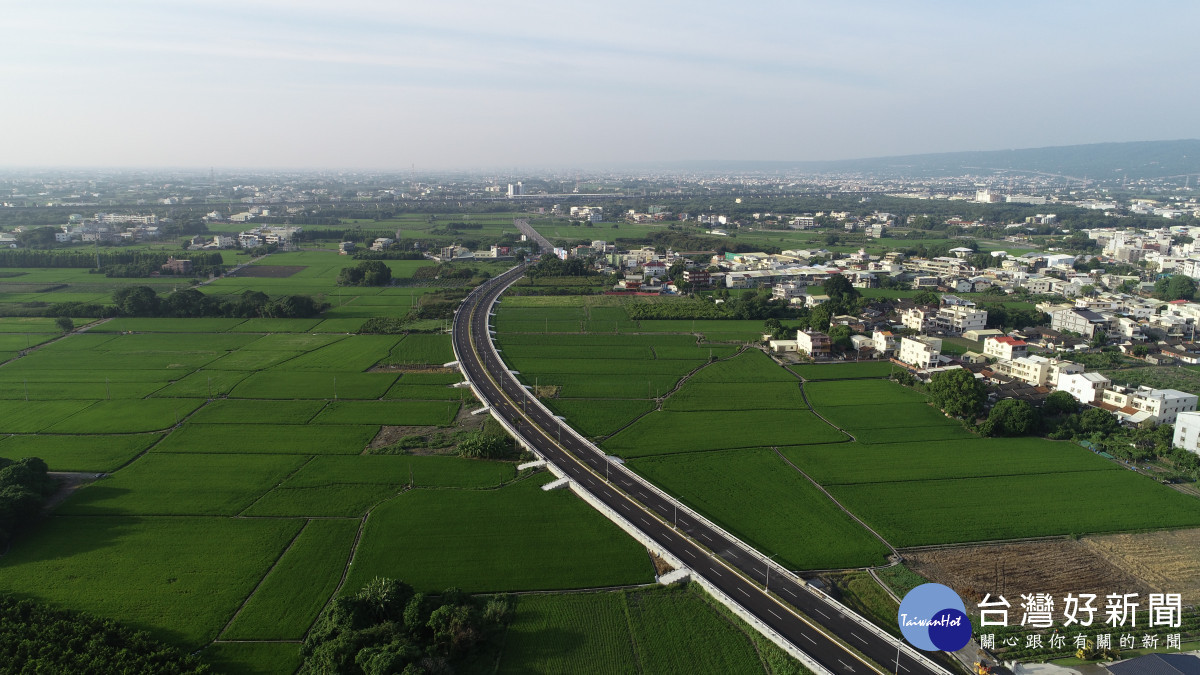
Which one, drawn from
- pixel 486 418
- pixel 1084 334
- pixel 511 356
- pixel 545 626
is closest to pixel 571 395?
pixel 486 418

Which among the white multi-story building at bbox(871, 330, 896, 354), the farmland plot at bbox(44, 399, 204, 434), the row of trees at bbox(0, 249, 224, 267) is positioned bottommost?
the farmland plot at bbox(44, 399, 204, 434)

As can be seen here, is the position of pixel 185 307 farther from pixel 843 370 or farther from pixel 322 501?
pixel 843 370

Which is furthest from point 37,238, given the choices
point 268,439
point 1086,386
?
point 1086,386

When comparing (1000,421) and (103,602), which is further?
(1000,421)

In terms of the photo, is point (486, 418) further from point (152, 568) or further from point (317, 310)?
point (317, 310)

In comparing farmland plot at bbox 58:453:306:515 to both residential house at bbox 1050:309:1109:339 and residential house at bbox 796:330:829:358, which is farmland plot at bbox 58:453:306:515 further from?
residential house at bbox 1050:309:1109:339

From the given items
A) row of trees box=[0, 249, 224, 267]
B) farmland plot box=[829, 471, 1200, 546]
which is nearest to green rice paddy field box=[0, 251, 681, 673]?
farmland plot box=[829, 471, 1200, 546]
